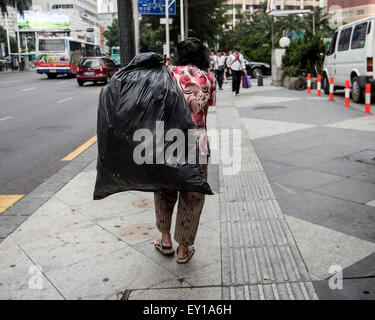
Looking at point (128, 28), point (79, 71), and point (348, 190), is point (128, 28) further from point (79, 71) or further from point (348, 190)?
point (79, 71)

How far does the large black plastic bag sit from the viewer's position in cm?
287

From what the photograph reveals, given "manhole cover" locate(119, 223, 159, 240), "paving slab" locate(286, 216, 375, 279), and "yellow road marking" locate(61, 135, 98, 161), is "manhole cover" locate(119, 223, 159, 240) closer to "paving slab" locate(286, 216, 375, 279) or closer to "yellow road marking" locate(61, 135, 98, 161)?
"paving slab" locate(286, 216, 375, 279)

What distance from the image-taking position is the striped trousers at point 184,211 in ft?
10.7

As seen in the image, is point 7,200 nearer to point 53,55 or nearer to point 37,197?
point 37,197

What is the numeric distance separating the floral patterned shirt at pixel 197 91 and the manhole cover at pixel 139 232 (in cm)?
110

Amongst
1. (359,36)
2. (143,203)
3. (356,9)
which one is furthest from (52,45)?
(143,203)

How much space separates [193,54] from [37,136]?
7262mm

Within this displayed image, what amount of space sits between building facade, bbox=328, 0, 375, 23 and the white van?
0.20m

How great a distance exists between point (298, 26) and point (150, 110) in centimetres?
4416

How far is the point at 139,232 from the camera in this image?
4035mm

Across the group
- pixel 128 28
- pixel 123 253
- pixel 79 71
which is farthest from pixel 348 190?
pixel 79 71

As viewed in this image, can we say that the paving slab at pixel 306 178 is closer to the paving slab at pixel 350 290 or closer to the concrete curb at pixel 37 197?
the paving slab at pixel 350 290

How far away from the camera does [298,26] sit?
43.7 metres

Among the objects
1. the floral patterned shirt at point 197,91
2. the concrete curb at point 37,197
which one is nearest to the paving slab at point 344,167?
the floral patterned shirt at point 197,91
